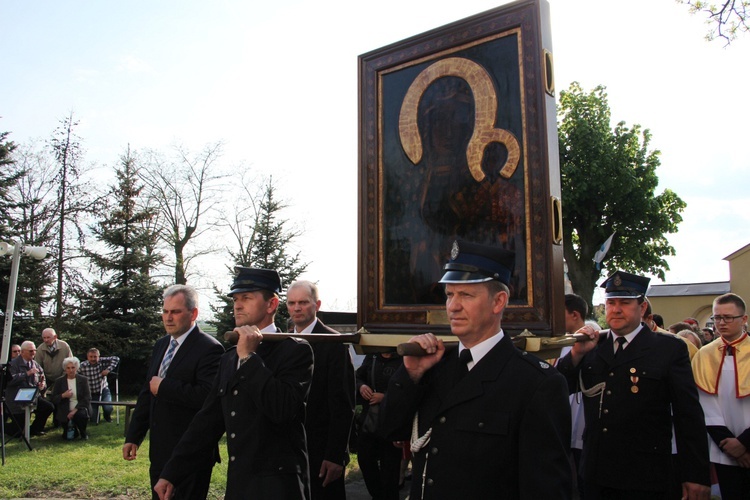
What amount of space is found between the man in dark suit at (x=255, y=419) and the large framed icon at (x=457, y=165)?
2.59 ft

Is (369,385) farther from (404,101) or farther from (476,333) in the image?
(476,333)

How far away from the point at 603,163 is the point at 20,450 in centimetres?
2544

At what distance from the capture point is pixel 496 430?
7.67 feet

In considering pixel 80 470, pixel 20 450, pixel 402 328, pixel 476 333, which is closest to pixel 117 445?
pixel 20 450

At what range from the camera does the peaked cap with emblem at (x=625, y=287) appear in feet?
14.1

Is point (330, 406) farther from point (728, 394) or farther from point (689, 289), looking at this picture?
point (689, 289)

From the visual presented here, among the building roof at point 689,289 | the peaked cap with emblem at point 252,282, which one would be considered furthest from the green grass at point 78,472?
the building roof at point 689,289

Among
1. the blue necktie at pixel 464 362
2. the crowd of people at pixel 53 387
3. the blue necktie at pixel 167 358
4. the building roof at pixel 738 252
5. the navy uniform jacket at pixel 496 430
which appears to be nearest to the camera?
the navy uniform jacket at pixel 496 430

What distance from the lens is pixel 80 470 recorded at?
28.7 feet

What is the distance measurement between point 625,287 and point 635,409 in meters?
0.83

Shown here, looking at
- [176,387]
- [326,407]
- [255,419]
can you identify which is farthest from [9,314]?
[255,419]

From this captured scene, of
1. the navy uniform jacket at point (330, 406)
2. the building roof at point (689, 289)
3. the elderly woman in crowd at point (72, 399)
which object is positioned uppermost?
the building roof at point (689, 289)

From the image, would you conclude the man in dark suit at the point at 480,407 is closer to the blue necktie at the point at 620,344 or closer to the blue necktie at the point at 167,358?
the blue necktie at the point at 620,344

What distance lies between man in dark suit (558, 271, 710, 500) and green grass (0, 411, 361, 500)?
493 centimetres
